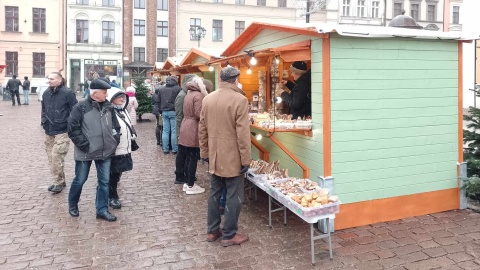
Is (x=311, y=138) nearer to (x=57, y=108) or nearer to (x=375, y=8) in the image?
(x=57, y=108)

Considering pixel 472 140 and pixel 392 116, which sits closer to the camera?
pixel 392 116

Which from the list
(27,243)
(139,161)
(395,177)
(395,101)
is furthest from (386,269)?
(139,161)

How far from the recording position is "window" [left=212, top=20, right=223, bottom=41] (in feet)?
132

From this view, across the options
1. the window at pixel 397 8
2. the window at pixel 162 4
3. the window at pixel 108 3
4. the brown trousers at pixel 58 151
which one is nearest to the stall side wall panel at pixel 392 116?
the brown trousers at pixel 58 151

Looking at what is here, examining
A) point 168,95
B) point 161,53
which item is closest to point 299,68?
point 168,95

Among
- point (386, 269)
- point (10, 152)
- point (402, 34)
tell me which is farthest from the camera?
point (10, 152)

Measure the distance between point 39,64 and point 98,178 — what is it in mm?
34395

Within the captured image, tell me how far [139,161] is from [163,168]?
3.12 feet

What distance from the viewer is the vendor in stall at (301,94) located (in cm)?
574

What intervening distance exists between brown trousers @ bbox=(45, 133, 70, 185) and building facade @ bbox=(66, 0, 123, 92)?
31.3 metres

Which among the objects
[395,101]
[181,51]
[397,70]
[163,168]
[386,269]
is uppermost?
[181,51]

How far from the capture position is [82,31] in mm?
37500

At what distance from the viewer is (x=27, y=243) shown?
15.6ft

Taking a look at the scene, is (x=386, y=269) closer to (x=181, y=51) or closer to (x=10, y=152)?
(x=10, y=152)
